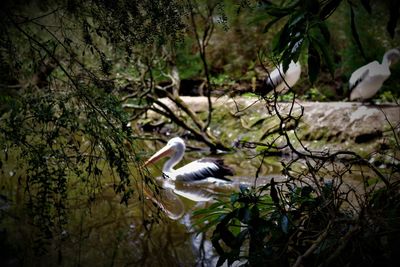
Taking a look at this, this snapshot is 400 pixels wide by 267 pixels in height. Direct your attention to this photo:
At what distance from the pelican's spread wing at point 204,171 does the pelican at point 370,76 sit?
2485mm

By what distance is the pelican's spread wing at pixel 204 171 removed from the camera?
483cm

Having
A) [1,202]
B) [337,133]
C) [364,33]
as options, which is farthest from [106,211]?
[364,33]

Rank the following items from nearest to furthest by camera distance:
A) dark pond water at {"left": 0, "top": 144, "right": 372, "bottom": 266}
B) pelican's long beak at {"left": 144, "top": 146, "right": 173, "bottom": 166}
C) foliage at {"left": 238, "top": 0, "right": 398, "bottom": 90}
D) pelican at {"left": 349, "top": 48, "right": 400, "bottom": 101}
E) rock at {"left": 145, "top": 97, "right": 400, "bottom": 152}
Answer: foliage at {"left": 238, "top": 0, "right": 398, "bottom": 90}, dark pond water at {"left": 0, "top": 144, "right": 372, "bottom": 266}, pelican's long beak at {"left": 144, "top": 146, "right": 173, "bottom": 166}, pelican at {"left": 349, "top": 48, "right": 400, "bottom": 101}, rock at {"left": 145, "top": 97, "right": 400, "bottom": 152}

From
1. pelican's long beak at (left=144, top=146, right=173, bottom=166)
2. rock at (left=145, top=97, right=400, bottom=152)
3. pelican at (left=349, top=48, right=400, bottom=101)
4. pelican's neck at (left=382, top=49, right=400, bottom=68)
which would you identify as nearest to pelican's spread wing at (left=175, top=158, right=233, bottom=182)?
pelican's long beak at (left=144, top=146, right=173, bottom=166)

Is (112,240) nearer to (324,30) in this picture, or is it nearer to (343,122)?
(324,30)

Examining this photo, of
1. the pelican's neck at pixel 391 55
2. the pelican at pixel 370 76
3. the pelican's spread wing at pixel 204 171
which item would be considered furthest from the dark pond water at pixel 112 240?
the pelican's neck at pixel 391 55

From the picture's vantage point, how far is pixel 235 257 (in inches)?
62.5

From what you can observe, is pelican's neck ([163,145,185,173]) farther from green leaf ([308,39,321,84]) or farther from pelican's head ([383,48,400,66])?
green leaf ([308,39,321,84])

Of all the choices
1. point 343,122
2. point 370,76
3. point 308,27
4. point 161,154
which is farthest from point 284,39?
point 343,122

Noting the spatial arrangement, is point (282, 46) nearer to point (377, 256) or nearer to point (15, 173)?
point (377, 256)

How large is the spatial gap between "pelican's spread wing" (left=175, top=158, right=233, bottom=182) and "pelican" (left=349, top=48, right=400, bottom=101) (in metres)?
2.49

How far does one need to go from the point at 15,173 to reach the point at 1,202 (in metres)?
0.93

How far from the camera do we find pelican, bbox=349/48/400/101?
5.63 m

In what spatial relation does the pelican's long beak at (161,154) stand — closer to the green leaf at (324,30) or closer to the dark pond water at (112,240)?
the dark pond water at (112,240)
